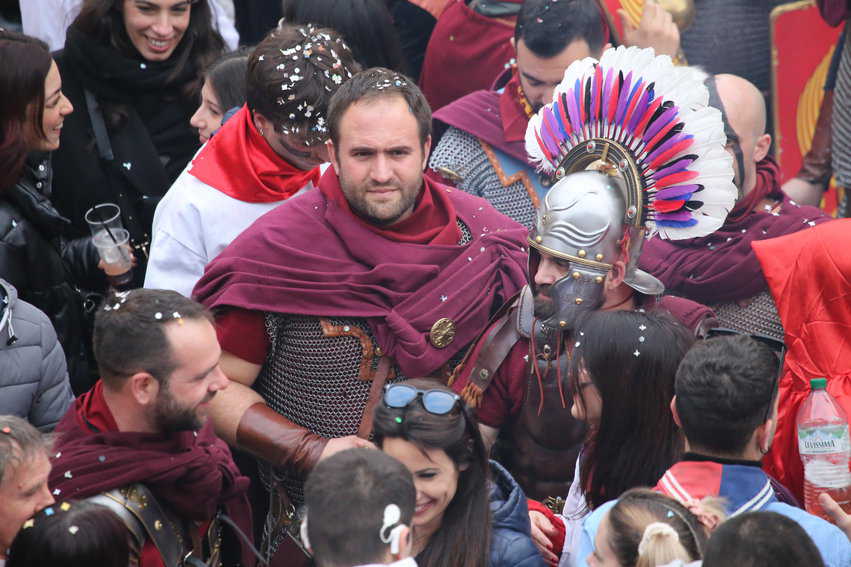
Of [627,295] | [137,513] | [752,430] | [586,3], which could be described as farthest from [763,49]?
[137,513]

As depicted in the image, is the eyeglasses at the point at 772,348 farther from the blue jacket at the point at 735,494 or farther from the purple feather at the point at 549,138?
the purple feather at the point at 549,138

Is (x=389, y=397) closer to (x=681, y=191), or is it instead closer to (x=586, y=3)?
(x=681, y=191)

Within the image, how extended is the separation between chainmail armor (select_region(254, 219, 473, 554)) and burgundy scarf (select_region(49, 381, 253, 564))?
1.71ft

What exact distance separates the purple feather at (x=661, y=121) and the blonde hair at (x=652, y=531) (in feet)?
4.96

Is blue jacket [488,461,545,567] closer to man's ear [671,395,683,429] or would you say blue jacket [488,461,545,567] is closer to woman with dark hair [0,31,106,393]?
man's ear [671,395,683,429]

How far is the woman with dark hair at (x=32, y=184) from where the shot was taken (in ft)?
15.7

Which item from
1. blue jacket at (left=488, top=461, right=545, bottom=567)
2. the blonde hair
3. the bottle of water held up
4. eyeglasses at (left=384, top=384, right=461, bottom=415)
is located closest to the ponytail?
the blonde hair

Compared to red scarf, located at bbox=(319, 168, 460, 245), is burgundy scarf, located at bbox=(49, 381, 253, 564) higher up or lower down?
lower down

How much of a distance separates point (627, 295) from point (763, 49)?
125 inches

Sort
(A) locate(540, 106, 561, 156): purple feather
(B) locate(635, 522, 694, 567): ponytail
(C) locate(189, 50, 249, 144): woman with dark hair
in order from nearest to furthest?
(B) locate(635, 522, 694, 567): ponytail < (A) locate(540, 106, 561, 156): purple feather < (C) locate(189, 50, 249, 144): woman with dark hair

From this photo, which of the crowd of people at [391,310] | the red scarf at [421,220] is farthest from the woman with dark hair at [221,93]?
the red scarf at [421,220]

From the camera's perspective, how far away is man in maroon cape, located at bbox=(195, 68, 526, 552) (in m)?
4.31

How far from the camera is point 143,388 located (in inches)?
146

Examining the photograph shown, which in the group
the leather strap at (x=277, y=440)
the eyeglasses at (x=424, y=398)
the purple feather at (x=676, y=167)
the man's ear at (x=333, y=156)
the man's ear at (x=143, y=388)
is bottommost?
the leather strap at (x=277, y=440)
